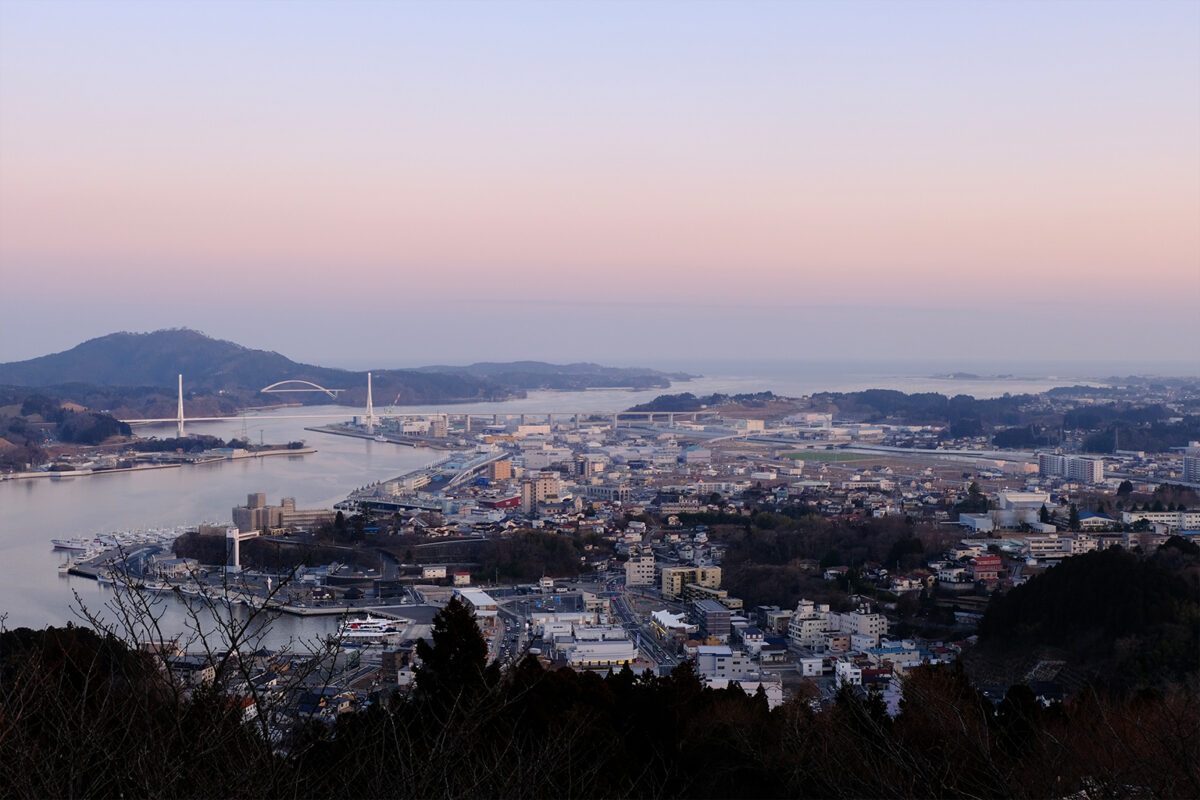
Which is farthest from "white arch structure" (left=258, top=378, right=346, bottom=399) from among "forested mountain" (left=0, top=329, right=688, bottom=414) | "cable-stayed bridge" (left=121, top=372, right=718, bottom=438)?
"cable-stayed bridge" (left=121, top=372, right=718, bottom=438)

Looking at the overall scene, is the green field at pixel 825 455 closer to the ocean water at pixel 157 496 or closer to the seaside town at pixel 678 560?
the seaside town at pixel 678 560

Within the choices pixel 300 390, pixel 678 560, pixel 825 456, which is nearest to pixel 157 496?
pixel 678 560

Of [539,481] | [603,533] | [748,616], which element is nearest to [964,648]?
[748,616]

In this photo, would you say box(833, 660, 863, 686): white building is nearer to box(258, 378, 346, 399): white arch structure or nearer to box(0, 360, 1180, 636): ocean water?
box(0, 360, 1180, 636): ocean water

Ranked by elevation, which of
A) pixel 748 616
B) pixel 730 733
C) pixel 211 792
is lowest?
pixel 748 616

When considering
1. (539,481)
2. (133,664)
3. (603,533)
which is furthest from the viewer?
(539,481)

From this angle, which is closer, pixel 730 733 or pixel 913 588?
pixel 730 733

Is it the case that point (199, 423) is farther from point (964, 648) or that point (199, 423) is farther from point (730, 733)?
point (730, 733)
